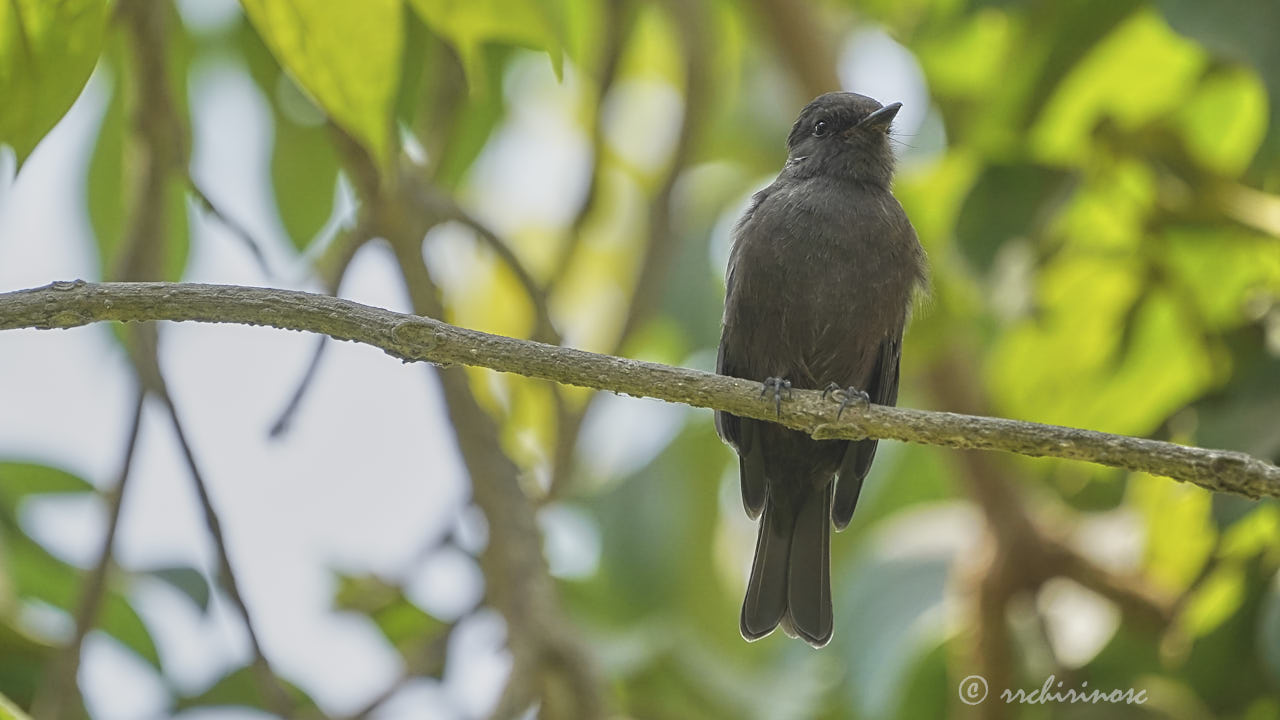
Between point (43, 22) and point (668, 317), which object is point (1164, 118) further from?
point (43, 22)

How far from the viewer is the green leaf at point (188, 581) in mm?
3779

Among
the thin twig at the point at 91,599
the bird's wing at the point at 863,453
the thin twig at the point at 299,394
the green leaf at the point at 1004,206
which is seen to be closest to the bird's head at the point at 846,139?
the green leaf at the point at 1004,206

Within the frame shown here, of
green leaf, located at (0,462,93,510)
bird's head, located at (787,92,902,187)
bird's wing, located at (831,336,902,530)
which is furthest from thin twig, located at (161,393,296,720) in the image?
bird's head, located at (787,92,902,187)

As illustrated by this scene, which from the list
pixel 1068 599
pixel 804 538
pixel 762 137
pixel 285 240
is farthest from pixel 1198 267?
pixel 285 240

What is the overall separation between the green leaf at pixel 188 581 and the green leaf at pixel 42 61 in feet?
6.69

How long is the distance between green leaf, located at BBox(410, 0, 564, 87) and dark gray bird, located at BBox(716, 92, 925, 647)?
1.28 metres

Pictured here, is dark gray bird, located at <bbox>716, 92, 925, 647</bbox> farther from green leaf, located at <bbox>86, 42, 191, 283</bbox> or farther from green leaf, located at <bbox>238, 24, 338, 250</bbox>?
green leaf, located at <bbox>86, 42, 191, 283</bbox>

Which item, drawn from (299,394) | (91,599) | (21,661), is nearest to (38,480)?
(21,661)

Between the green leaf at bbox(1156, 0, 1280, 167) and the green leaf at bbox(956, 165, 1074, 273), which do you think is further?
the green leaf at bbox(956, 165, 1074, 273)

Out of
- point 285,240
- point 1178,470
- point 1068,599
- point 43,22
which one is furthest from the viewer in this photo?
point 1068,599

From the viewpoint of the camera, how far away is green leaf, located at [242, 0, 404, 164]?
7.17 feet

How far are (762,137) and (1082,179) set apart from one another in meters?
2.11

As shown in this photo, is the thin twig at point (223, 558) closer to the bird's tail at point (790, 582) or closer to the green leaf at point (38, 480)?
the bird's tail at point (790, 582)

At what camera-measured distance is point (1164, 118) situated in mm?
Result: 4227
